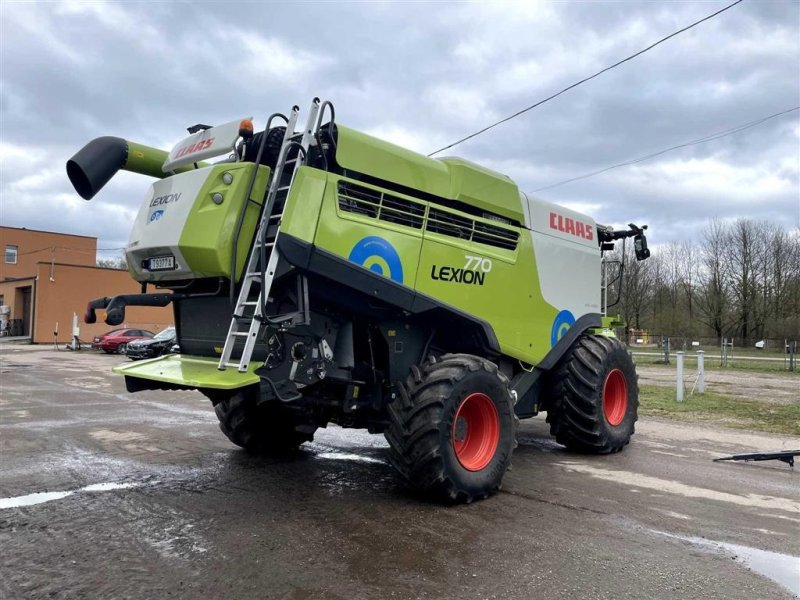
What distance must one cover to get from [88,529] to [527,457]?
15.6 ft

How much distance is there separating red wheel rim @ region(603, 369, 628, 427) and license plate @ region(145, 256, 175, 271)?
5.47 metres

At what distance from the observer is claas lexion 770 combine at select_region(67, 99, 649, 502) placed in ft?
15.7

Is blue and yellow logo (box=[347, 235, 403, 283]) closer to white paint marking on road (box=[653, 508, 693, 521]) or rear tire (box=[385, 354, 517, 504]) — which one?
rear tire (box=[385, 354, 517, 504])

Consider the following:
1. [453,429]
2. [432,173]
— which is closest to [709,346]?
[432,173]

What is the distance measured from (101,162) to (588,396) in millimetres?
5583

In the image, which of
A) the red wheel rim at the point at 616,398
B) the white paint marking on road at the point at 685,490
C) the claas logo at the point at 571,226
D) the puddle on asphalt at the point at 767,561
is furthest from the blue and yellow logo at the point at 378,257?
the red wheel rim at the point at 616,398

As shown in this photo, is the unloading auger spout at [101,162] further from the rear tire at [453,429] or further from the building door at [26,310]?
the building door at [26,310]

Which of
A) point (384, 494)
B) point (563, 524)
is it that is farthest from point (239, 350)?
point (563, 524)

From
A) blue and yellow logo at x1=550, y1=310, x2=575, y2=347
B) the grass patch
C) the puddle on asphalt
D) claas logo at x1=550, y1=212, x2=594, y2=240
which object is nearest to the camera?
the puddle on asphalt

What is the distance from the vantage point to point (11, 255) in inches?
2293

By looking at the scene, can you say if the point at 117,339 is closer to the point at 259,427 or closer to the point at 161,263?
the point at 259,427

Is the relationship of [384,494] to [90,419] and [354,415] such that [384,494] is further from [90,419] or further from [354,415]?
[90,419]

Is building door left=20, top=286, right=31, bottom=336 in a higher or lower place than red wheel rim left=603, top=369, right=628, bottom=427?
higher

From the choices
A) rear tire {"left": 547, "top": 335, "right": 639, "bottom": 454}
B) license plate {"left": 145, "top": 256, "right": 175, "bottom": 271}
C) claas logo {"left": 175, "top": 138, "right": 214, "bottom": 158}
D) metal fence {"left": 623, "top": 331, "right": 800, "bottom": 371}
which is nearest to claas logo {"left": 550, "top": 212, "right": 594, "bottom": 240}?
rear tire {"left": 547, "top": 335, "right": 639, "bottom": 454}
